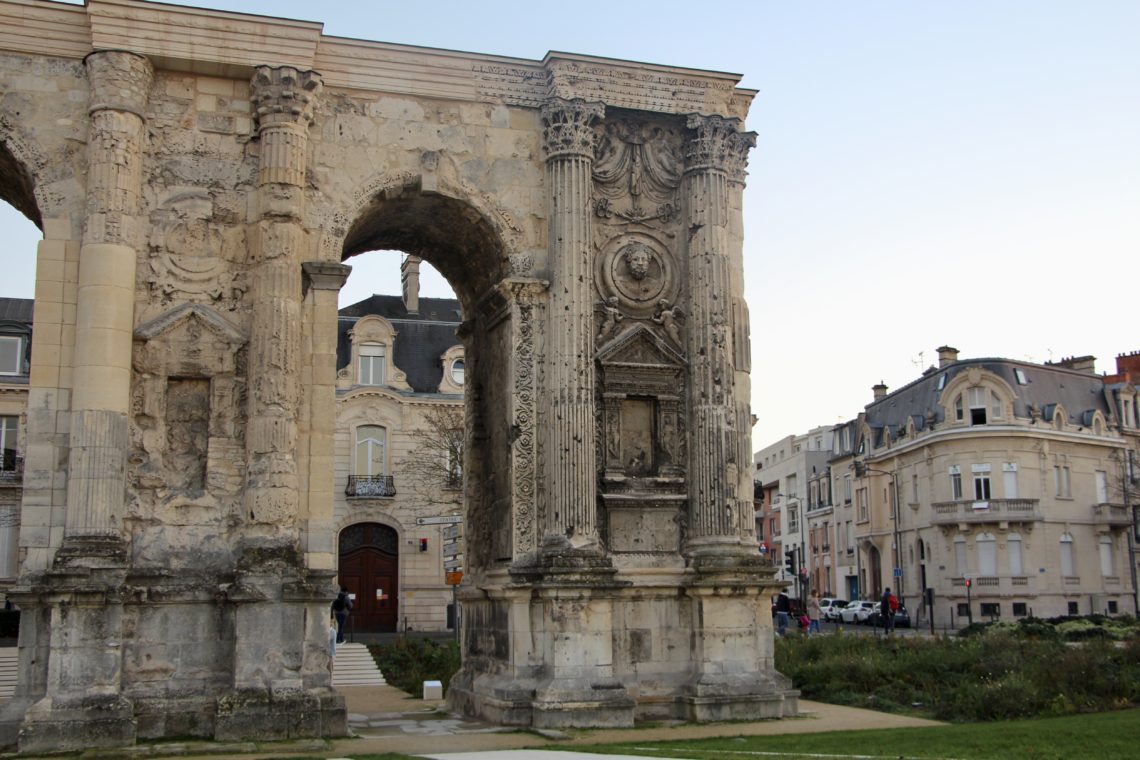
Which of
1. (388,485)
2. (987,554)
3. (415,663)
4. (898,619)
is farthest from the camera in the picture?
(987,554)

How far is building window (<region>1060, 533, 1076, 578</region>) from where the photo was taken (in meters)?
52.6

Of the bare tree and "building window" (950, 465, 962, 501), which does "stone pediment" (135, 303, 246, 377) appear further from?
"building window" (950, 465, 962, 501)

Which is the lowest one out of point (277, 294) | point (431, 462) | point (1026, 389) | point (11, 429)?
point (277, 294)

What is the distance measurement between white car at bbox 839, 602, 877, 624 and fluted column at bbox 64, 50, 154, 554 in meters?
39.7

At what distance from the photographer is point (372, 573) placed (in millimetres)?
41031

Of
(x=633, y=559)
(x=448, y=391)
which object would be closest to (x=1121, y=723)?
(x=633, y=559)

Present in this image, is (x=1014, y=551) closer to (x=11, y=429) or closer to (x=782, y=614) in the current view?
(x=782, y=614)

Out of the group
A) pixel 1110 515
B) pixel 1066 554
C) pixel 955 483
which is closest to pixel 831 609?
pixel 955 483

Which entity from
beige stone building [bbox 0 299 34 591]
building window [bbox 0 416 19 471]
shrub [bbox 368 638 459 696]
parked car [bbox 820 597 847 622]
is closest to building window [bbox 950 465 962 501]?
parked car [bbox 820 597 847 622]

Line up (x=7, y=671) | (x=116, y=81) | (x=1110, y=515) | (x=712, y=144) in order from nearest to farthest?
(x=116, y=81) → (x=712, y=144) → (x=7, y=671) → (x=1110, y=515)

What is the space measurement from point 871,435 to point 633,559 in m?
47.8

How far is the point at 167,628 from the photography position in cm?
1480

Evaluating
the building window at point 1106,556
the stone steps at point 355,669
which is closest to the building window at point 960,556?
the building window at point 1106,556

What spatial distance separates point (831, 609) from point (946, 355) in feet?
46.4
